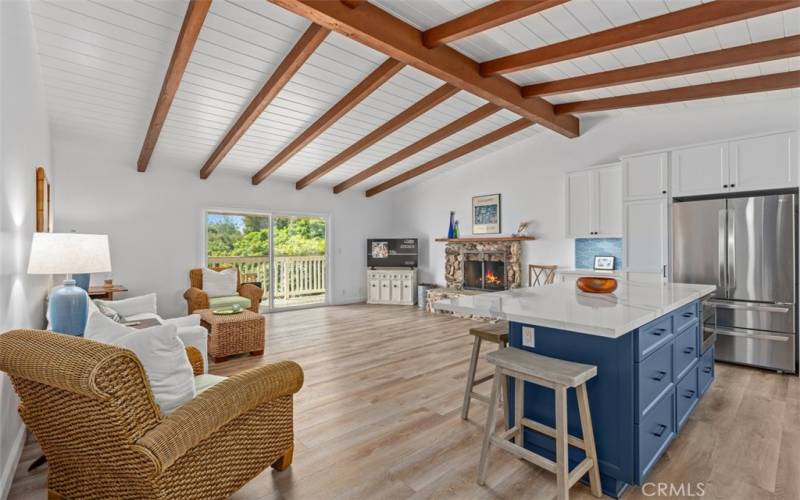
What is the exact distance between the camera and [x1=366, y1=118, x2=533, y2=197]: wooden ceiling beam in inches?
218

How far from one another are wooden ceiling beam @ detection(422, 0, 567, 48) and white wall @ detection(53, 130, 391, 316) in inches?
182

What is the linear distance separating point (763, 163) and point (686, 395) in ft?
8.94

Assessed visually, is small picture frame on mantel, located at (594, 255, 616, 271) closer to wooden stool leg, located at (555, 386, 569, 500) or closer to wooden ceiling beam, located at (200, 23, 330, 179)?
wooden stool leg, located at (555, 386, 569, 500)

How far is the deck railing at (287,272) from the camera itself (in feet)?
22.3

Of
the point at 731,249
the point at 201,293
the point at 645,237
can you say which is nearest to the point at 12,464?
the point at 201,293

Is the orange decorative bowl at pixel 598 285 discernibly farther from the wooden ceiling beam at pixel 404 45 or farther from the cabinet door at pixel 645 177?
the cabinet door at pixel 645 177

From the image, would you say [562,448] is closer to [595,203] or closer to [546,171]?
[595,203]

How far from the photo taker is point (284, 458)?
2.08 m

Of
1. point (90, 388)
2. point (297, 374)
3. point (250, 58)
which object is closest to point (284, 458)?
point (297, 374)

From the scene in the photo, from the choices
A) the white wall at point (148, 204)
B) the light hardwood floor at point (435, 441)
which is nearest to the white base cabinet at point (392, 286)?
the white wall at point (148, 204)

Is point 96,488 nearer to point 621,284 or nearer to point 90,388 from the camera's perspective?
point 90,388

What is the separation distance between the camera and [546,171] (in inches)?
236

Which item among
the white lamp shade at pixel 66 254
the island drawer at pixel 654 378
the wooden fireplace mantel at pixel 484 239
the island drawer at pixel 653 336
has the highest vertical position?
the wooden fireplace mantel at pixel 484 239

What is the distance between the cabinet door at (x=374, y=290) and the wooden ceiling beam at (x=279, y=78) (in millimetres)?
3867
